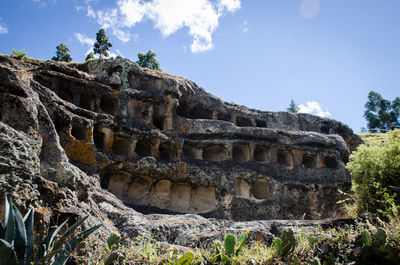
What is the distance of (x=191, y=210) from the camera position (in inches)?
774

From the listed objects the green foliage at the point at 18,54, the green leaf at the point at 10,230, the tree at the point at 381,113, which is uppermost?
the tree at the point at 381,113

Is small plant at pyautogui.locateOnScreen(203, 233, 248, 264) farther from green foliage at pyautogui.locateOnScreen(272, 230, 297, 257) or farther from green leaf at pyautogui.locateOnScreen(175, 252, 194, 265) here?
green foliage at pyautogui.locateOnScreen(272, 230, 297, 257)

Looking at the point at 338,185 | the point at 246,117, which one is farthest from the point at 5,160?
the point at 246,117

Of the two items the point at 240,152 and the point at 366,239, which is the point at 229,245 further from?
the point at 240,152

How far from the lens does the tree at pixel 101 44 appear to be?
39406 mm

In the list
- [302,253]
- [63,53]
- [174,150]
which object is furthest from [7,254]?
[63,53]

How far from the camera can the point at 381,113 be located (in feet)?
151

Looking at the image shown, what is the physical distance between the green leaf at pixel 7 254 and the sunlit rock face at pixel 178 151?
37.7 feet

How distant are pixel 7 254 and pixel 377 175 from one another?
981cm

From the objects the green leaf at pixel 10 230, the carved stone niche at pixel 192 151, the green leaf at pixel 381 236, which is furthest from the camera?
the carved stone niche at pixel 192 151

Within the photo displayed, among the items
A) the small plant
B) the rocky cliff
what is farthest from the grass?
the rocky cliff

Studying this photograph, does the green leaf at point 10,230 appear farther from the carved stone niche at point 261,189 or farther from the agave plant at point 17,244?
the carved stone niche at point 261,189

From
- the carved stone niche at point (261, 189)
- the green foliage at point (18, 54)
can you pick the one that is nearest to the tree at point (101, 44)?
the green foliage at point (18, 54)

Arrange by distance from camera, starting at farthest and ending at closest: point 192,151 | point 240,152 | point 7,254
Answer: point 240,152, point 192,151, point 7,254
